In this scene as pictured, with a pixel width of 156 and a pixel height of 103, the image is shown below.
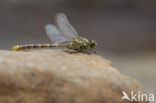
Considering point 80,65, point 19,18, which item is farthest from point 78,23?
point 80,65

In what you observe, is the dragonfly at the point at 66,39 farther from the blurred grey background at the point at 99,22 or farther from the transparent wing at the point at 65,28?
the blurred grey background at the point at 99,22

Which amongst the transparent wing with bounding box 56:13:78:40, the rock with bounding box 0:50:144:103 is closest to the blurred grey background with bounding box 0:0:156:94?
the transparent wing with bounding box 56:13:78:40

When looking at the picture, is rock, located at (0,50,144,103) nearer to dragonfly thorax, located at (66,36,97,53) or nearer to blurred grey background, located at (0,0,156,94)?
dragonfly thorax, located at (66,36,97,53)

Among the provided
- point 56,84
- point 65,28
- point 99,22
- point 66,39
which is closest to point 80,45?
point 66,39

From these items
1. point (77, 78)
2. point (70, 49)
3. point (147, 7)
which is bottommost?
point (77, 78)

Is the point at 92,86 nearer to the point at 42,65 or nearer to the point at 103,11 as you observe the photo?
the point at 42,65

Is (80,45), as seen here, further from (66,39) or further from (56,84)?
(56,84)

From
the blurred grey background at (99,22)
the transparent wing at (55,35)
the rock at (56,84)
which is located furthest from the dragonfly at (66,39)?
the blurred grey background at (99,22)
